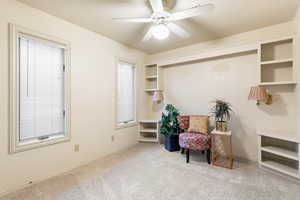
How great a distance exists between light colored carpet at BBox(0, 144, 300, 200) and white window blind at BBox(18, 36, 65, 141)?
2.60ft

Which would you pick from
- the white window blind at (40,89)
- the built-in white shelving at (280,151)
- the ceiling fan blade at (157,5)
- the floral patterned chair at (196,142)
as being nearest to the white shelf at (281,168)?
the built-in white shelving at (280,151)

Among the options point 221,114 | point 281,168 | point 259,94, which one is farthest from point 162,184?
point 259,94

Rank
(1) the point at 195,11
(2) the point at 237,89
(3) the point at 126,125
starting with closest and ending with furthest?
(1) the point at 195,11
(2) the point at 237,89
(3) the point at 126,125

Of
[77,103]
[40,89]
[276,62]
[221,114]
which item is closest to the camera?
[40,89]

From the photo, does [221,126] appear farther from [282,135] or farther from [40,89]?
[40,89]

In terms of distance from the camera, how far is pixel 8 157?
196 cm

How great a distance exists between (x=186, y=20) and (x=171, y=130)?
226 cm

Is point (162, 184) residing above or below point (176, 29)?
below

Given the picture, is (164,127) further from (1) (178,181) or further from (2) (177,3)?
(2) (177,3)

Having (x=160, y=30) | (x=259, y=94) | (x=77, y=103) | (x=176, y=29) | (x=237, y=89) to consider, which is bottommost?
(x=77, y=103)

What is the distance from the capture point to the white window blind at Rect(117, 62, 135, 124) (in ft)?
12.1

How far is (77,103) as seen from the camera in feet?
8.98

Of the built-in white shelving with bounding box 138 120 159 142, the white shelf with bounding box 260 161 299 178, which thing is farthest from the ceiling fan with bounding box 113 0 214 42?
the white shelf with bounding box 260 161 299 178

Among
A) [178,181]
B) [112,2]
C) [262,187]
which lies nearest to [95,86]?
[112,2]
